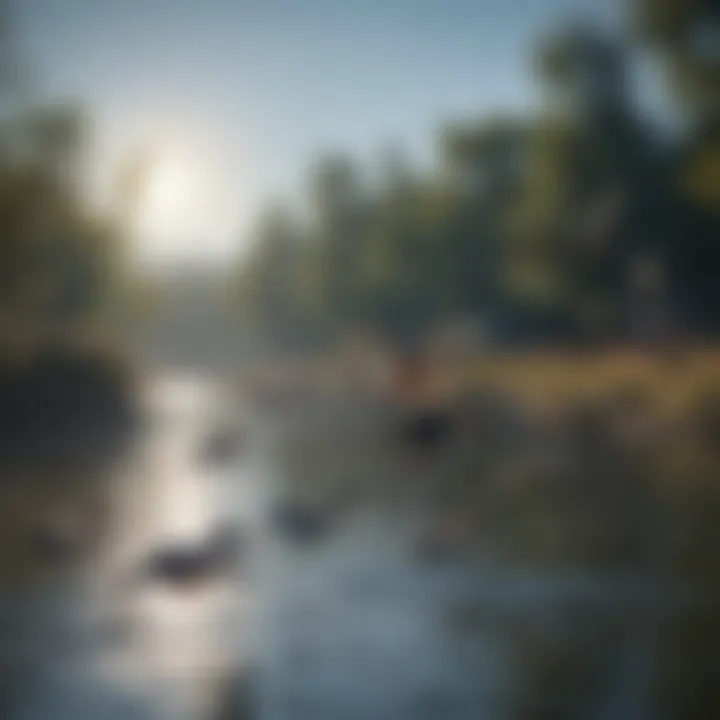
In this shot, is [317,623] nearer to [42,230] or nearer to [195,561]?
[195,561]

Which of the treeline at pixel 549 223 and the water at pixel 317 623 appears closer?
the water at pixel 317 623

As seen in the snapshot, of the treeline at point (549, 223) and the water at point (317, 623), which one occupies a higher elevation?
the treeline at point (549, 223)

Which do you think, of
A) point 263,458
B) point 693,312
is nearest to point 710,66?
point 693,312

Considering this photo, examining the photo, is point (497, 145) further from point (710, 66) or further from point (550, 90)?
point (710, 66)

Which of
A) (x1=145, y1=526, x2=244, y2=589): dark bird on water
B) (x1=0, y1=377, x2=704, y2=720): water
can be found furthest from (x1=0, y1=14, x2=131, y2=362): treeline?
(x1=145, y1=526, x2=244, y2=589): dark bird on water

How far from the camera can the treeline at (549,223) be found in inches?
80.0

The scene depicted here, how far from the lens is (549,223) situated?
2037mm

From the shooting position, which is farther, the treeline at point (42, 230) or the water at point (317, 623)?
the treeline at point (42, 230)

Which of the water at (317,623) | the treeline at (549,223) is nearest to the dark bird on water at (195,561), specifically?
the water at (317,623)

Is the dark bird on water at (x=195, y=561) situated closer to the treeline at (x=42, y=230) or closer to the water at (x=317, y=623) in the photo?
the water at (x=317, y=623)

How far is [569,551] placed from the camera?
2.00m

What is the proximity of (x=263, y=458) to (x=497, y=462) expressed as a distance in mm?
357

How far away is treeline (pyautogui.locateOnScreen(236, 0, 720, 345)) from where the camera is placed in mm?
2033

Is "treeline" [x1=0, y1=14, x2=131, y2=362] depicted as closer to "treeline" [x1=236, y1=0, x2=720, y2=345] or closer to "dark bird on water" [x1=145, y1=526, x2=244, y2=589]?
"treeline" [x1=236, y1=0, x2=720, y2=345]
